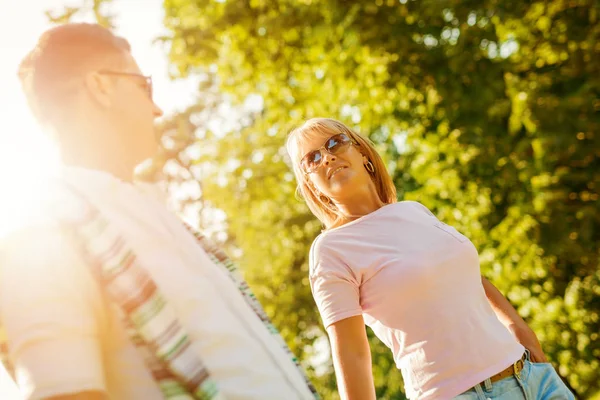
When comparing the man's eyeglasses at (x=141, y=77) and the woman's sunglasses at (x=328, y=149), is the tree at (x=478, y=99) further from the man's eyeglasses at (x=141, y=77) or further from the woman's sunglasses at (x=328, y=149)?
the man's eyeglasses at (x=141, y=77)

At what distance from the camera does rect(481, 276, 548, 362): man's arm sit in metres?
2.52

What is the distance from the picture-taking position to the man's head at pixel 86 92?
1556 mm

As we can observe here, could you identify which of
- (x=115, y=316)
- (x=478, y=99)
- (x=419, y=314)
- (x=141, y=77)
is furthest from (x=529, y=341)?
(x=478, y=99)

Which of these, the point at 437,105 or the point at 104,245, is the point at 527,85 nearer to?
the point at 437,105

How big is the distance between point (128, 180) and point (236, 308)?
1.41ft

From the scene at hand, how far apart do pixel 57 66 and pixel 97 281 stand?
59 centimetres

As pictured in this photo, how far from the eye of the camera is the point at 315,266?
7.73ft

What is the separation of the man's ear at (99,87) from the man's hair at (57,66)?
20 mm

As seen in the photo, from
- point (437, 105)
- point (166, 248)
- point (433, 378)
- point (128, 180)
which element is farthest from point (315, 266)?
point (437, 105)

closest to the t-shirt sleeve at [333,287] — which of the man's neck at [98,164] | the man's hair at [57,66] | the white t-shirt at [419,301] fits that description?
the white t-shirt at [419,301]

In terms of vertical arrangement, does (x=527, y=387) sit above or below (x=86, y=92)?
below

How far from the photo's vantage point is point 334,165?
105 inches

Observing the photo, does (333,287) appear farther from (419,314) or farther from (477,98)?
(477,98)

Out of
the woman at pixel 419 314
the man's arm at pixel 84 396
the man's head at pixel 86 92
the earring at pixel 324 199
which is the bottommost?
the woman at pixel 419 314
